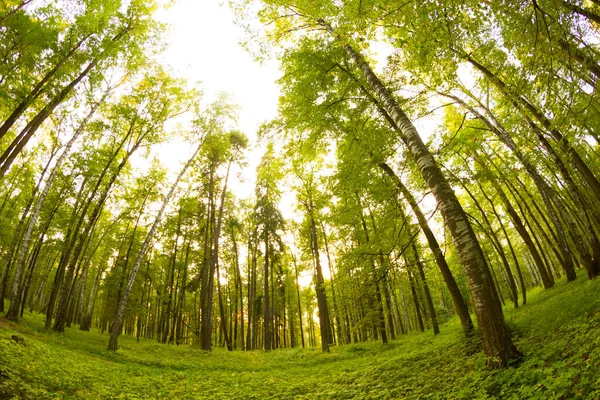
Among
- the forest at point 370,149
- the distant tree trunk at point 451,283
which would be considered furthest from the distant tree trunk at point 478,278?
the distant tree trunk at point 451,283

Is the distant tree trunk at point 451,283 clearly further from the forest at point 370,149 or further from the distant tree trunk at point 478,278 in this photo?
the distant tree trunk at point 478,278

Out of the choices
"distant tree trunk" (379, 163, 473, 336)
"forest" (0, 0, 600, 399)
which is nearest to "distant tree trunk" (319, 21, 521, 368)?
"forest" (0, 0, 600, 399)

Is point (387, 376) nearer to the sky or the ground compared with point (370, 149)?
nearer to the ground

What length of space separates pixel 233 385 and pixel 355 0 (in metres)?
11.0

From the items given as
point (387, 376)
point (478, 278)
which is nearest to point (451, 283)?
point (387, 376)

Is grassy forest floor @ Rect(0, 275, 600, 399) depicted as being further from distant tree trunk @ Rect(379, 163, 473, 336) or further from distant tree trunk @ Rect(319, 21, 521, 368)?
distant tree trunk @ Rect(379, 163, 473, 336)

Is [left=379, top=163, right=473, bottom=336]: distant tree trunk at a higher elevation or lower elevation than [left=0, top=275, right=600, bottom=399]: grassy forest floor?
higher

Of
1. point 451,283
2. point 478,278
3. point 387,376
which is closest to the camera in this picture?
point 478,278

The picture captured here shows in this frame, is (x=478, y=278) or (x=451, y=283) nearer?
(x=478, y=278)

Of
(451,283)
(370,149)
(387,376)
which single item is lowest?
(387,376)

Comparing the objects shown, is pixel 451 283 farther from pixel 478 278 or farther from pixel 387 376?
pixel 478 278

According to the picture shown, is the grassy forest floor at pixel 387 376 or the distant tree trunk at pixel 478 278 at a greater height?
the distant tree trunk at pixel 478 278

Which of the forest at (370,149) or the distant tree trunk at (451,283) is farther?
the distant tree trunk at (451,283)

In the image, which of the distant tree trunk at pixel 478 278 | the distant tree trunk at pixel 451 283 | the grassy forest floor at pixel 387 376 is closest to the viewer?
the grassy forest floor at pixel 387 376
